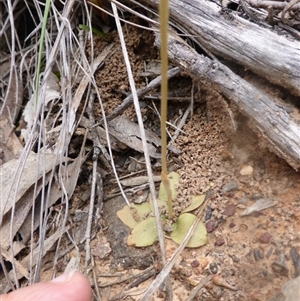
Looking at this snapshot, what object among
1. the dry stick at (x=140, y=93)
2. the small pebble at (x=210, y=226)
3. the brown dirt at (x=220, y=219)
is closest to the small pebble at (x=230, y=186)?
the brown dirt at (x=220, y=219)

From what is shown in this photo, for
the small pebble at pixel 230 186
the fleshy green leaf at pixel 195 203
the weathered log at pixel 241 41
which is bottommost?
the fleshy green leaf at pixel 195 203

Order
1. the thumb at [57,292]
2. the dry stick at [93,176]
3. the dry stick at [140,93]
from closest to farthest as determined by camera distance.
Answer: the thumb at [57,292] → the dry stick at [93,176] → the dry stick at [140,93]

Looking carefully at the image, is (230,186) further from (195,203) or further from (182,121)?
(182,121)

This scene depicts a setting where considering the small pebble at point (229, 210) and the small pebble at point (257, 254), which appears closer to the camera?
the small pebble at point (257, 254)

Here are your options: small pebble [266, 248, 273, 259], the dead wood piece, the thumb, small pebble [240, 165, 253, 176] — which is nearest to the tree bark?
the dead wood piece

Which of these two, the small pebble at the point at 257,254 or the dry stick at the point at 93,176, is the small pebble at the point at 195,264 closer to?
the small pebble at the point at 257,254

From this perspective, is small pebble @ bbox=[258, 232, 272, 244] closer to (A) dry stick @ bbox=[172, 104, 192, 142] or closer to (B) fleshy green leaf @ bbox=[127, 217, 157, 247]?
(B) fleshy green leaf @ bbox=[127, 217, 157, 247]

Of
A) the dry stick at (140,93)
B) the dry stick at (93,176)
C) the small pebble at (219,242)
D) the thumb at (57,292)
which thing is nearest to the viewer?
the thumb at (57,292)

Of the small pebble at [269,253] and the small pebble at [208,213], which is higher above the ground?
the small pebble at [269,253]
